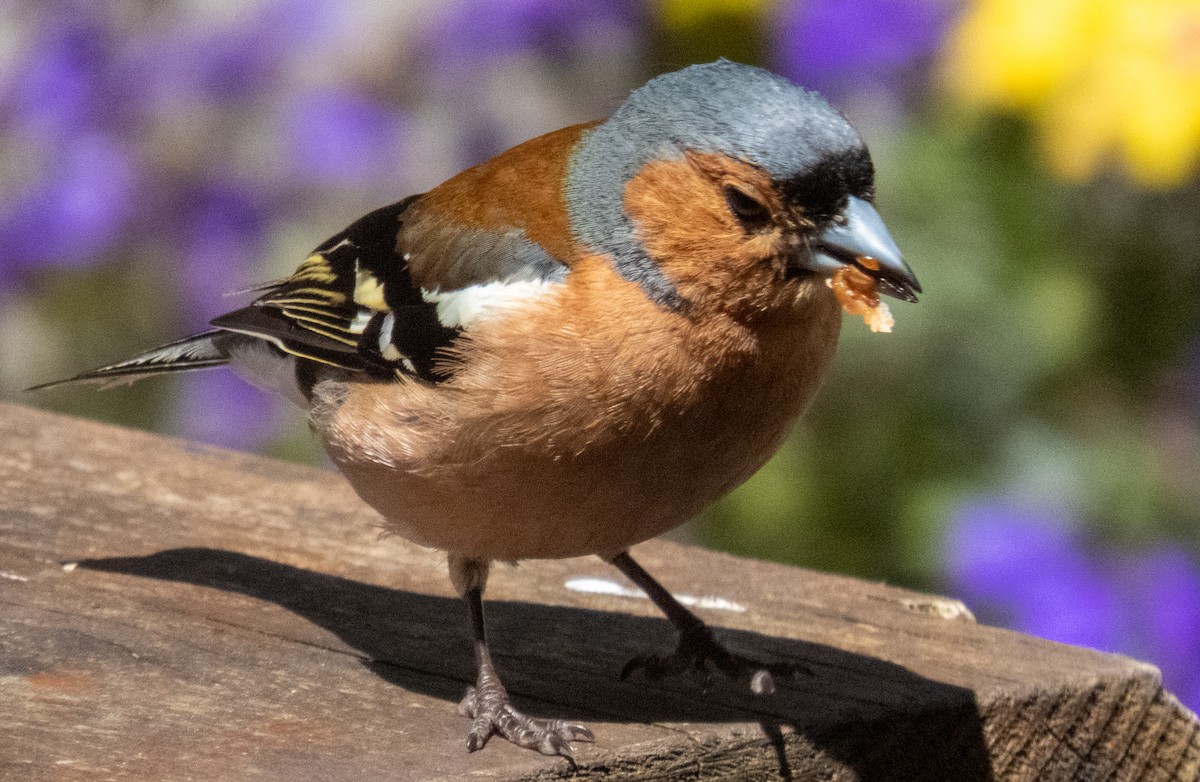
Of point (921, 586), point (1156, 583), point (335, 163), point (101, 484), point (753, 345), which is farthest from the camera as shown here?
point (335, 163)

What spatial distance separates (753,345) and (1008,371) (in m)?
2.51

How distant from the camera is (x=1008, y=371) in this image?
5.18 metres

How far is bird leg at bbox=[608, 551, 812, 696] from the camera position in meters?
3.05

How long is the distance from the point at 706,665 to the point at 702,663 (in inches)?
1.2

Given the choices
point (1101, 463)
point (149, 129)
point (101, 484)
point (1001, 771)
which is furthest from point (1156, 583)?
point (149, 129)

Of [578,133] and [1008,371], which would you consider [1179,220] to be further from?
[578,133]

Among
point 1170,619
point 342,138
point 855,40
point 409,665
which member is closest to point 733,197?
point 409,665

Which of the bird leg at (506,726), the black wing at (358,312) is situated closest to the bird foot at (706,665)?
the bird leg at (506,726)

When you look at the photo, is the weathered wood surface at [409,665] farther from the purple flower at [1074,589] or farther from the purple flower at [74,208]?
the purple flower at [74,208]

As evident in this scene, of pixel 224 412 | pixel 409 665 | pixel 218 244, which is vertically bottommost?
pixel 409 665

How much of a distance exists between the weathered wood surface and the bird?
14 cm

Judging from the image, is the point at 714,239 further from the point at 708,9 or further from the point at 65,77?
the point at 65,77

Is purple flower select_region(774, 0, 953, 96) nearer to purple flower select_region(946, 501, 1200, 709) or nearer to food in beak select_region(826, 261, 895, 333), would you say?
purple flower select_region(946, 501, 1200, 709)

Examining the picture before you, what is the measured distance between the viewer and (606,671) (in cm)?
310
